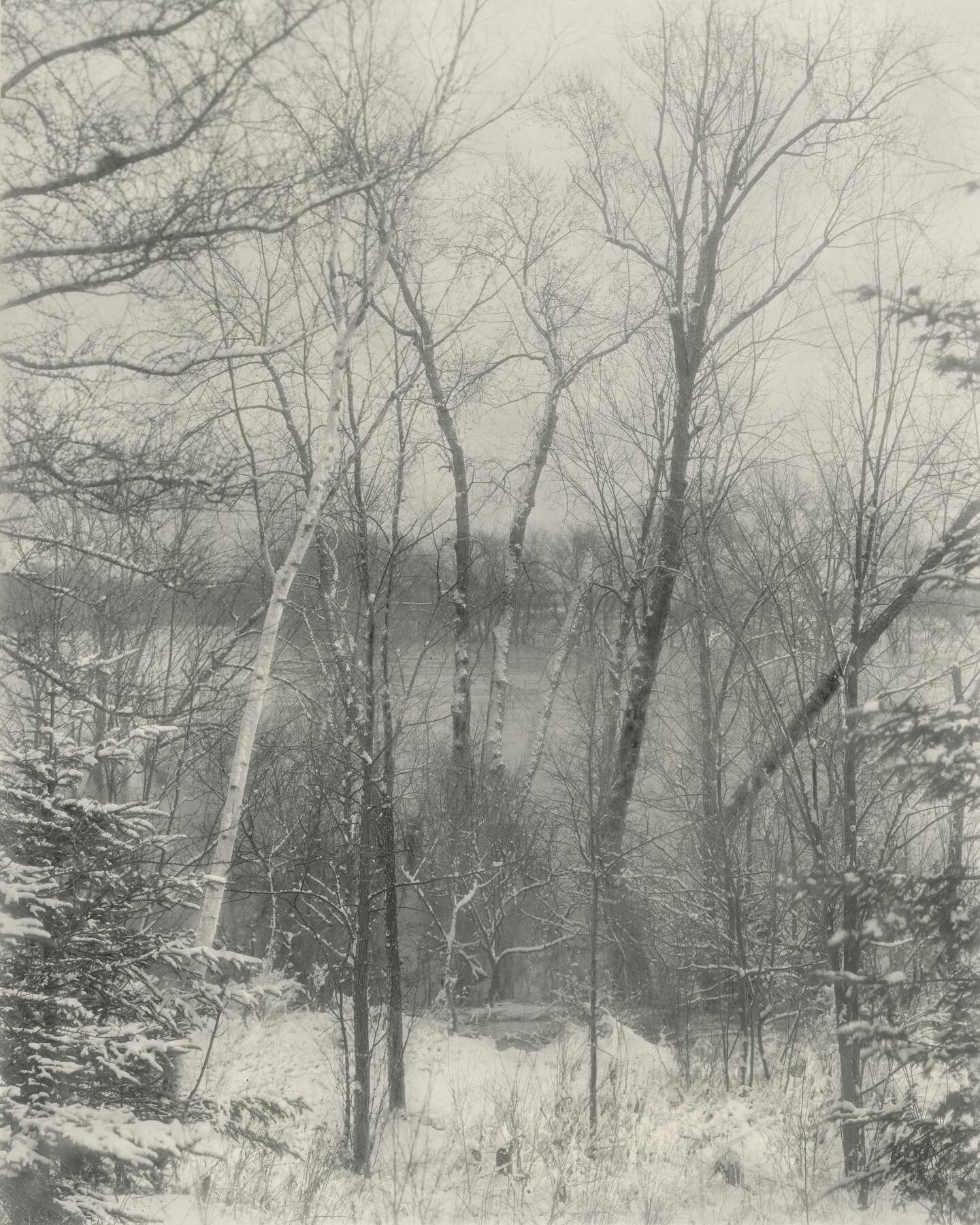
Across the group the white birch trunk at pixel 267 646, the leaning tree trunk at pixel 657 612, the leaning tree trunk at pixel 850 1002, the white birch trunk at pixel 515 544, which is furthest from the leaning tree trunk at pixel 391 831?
the white birch trunk at pixel 515 544

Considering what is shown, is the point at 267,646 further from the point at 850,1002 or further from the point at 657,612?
the point at 657,612

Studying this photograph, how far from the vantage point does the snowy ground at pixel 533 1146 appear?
18.2 feet

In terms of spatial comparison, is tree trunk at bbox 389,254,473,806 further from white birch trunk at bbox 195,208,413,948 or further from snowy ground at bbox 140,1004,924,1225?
snowy ground at bbox 140,1004,924,1225

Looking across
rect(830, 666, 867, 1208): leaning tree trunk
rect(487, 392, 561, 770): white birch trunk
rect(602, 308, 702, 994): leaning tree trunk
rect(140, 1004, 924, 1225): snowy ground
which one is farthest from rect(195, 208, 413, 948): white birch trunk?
rect(487, 392, 561, 770): white birch trunk

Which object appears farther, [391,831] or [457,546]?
[457,546]

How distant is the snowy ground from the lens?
5.54 metres

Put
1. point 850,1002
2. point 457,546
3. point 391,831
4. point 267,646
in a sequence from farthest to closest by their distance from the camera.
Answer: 1. point 457,546
2. point 391,831
3. point 267,646
4. point 850,1002

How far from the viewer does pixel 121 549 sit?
1147cm

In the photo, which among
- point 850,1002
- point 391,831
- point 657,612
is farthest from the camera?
point 657,612

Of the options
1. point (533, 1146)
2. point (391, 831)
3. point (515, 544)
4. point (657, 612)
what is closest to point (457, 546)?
point (515, 544)

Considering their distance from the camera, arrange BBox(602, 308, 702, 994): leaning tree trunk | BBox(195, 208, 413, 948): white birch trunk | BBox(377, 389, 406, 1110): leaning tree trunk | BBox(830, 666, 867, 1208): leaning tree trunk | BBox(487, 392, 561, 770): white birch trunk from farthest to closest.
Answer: BBox(487, 392, 561, 770): white birch trunk, BBox(602, 308, 702, 994): leaning tree trunk, BBox(377, 389, 406, 1110): leaning tree trunk, BBox(195, 208, 413, 948): white birch trunk, BBox(830, 666, 867, 1208): leaning tree trunk

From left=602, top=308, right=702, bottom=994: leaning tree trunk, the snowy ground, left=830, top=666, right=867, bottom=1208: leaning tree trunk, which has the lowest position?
the snowy ground

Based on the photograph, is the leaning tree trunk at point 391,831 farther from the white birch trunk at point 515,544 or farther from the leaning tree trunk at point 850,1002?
the white birch trunk at point 515,544

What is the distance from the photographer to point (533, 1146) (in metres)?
6.84
